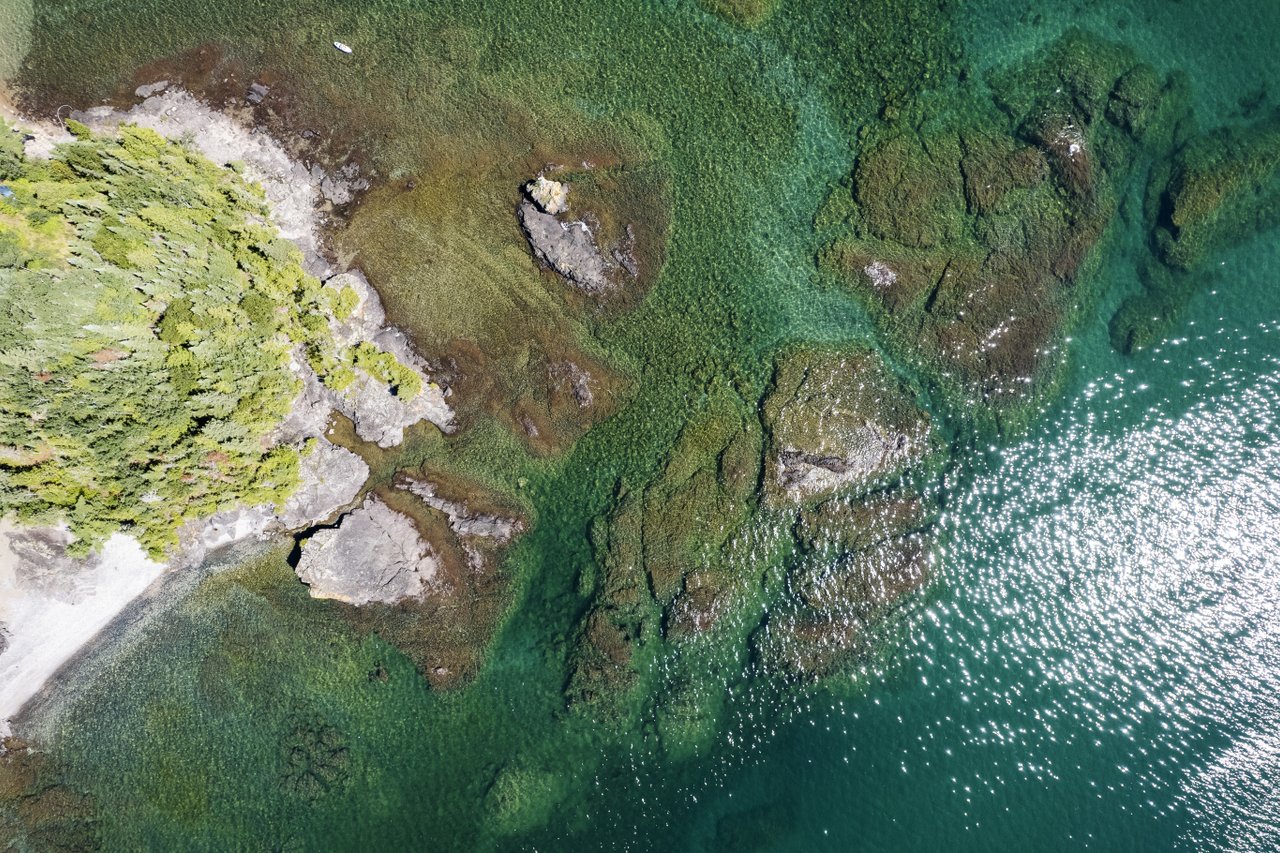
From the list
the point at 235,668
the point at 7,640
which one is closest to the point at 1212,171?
the point at 235,668

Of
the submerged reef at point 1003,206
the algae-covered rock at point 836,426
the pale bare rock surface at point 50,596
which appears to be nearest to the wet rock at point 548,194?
the submerged reef at point 1003,206

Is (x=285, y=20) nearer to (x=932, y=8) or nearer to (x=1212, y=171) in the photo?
(x=932, y=8)

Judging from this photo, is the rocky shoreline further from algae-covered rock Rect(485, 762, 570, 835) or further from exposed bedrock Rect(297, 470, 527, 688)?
algae-covered rock Rect(485, 762, 570, 835)

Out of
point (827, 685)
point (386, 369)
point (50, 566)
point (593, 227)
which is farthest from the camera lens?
point (827, 685)

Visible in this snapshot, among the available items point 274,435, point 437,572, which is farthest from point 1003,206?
point 274,435

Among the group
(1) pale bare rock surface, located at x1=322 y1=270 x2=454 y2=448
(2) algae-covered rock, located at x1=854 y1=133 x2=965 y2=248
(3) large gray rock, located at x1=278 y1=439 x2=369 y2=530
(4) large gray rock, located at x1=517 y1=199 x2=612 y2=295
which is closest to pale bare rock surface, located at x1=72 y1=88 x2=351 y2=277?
(1) pale bare rock surface, located at x1=322 y1=270 x2=454 y2=448

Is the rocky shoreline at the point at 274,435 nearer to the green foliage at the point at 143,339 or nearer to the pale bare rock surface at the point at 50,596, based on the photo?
the pale bare rock surface at the point at 50,596

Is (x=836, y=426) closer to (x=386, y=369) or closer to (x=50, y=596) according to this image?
(x=386, y=369)
